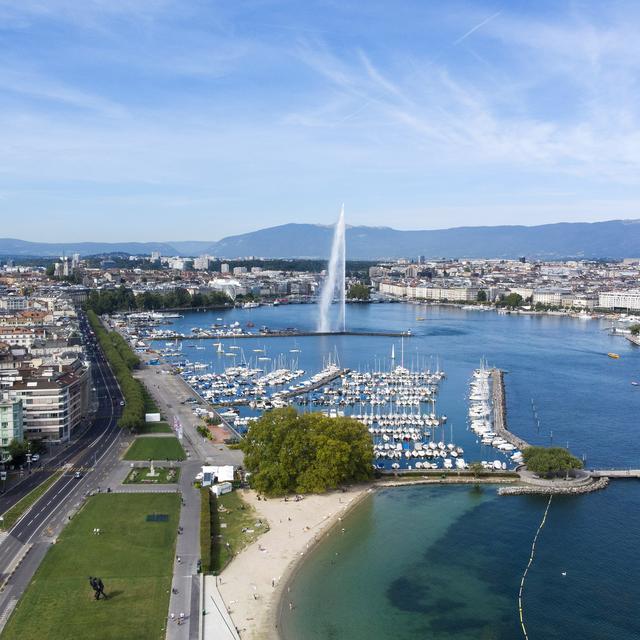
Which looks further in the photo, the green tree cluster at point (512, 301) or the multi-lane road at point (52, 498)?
the green tree cluster at point (512, 301)

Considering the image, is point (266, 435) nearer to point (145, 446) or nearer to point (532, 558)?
point (145, 446)

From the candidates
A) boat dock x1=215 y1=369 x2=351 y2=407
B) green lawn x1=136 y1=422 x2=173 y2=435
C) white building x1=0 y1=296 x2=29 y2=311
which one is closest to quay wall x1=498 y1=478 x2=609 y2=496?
green lawn x1=136 y1=422 x2=173 y2=435

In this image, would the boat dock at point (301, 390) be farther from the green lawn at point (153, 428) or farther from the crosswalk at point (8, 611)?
the crosswalk at point (8, 611)

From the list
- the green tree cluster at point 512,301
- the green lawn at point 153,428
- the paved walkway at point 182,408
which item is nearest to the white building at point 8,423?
the green lawn at point 153,428

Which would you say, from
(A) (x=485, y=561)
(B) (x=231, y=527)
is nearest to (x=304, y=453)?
(B) (x=231, y=527)

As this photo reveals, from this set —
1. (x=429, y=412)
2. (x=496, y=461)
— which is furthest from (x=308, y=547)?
(x=429, y=412)

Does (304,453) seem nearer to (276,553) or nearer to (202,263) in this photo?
(276,553)
